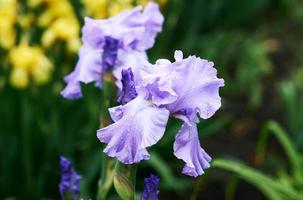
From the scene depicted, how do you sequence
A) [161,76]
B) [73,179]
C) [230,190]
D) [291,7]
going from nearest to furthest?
[161,76] → [73,179] → [230,190] → [291,7]

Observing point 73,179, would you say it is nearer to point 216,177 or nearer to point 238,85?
point 216,177

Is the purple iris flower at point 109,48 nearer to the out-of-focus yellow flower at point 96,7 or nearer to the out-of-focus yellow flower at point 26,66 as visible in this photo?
the out-of-focus yellow flower at point 26,66

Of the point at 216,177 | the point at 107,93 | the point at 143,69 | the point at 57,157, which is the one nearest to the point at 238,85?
the point at 216,177

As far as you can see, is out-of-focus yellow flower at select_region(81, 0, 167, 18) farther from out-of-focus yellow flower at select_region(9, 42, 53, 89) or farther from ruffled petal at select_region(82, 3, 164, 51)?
ruffled petal at select_region(82, 3, 164, 51)

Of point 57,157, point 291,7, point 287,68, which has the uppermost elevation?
point 291,7

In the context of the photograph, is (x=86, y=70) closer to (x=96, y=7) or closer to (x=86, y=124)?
(x=96, y=7)

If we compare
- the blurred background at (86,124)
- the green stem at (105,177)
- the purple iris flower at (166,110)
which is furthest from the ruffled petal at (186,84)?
the blurred background at (86,124)

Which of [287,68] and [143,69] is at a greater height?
[287,68]
